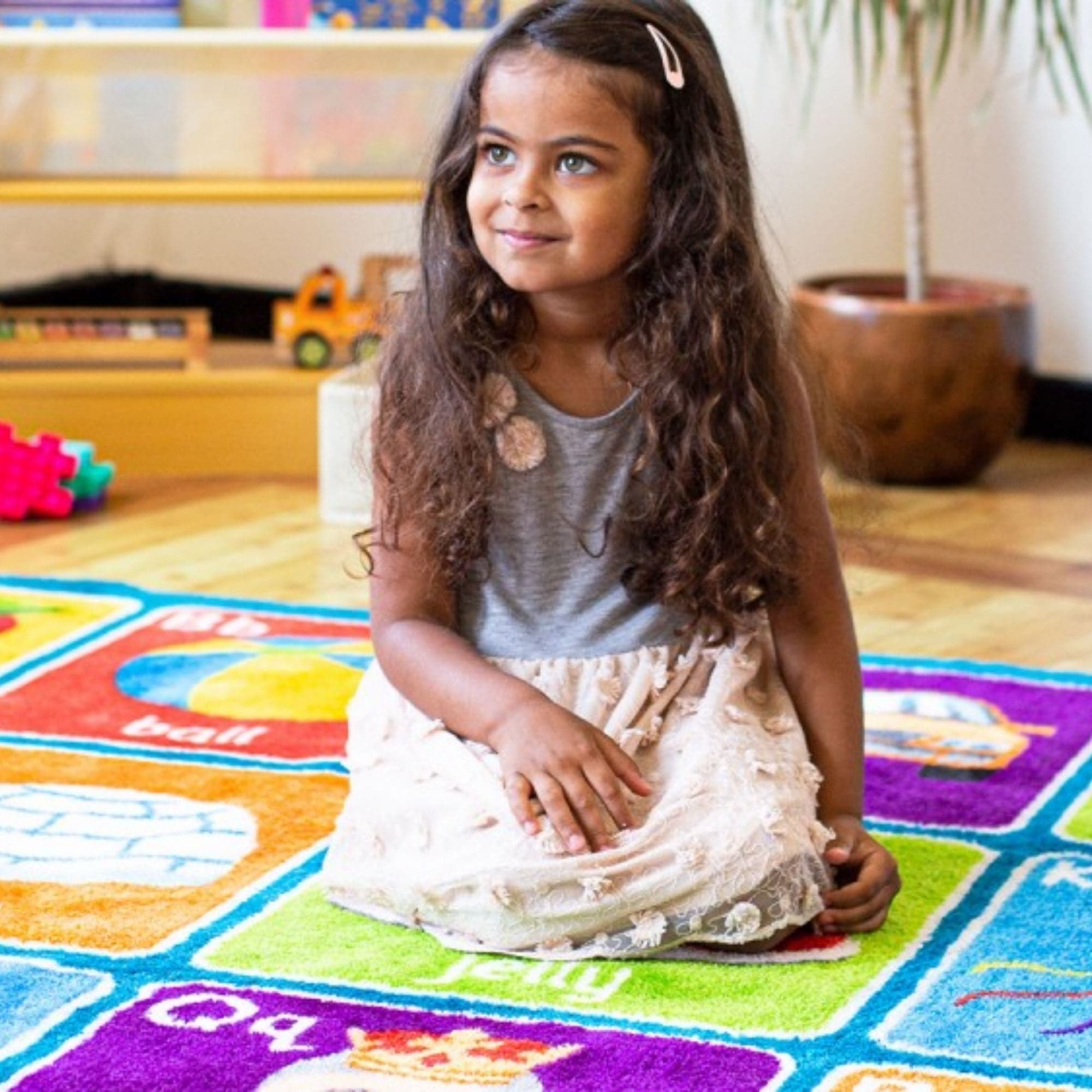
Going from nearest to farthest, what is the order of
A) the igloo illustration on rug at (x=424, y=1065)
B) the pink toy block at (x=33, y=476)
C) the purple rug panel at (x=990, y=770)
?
1. the igloo illustration on rug at (x=424, y=1065)
2. the purple rug panel at (x=990, y=770)
3. the pink toy block at (x=33, y=476)

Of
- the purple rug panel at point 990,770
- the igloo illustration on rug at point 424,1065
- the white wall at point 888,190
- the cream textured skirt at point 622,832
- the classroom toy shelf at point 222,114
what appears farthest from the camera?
the white wall at point 888,190

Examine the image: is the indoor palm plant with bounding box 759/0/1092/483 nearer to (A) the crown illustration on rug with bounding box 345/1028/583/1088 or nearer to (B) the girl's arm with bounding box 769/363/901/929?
(B) the girl's arm with bounding box 769/363/901/929

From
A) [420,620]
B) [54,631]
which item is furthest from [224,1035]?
[54,631]

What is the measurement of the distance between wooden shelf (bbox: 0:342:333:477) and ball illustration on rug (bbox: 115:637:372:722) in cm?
93

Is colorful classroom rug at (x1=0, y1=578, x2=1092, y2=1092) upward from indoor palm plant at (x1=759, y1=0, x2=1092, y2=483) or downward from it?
→ downward

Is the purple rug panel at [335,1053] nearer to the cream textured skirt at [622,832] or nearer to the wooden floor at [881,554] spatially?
the cream textured skirt at [622,832]

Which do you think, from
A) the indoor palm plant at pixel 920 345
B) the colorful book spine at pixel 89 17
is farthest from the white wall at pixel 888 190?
the colorful book spine at pixel 89 17

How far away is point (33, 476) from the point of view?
8.78 feet

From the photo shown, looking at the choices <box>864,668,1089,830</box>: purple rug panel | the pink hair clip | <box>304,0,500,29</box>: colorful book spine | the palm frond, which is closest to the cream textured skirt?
<box>864,668,1089,830</box>: purple rug panel

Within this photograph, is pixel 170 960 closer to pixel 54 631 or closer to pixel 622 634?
pixel 622 634

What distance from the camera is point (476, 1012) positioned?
4.16 feet

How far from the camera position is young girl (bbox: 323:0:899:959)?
136 cm

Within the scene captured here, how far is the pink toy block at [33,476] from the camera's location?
8.77 feet

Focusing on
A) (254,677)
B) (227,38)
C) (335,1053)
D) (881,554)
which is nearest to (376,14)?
(227,38)
